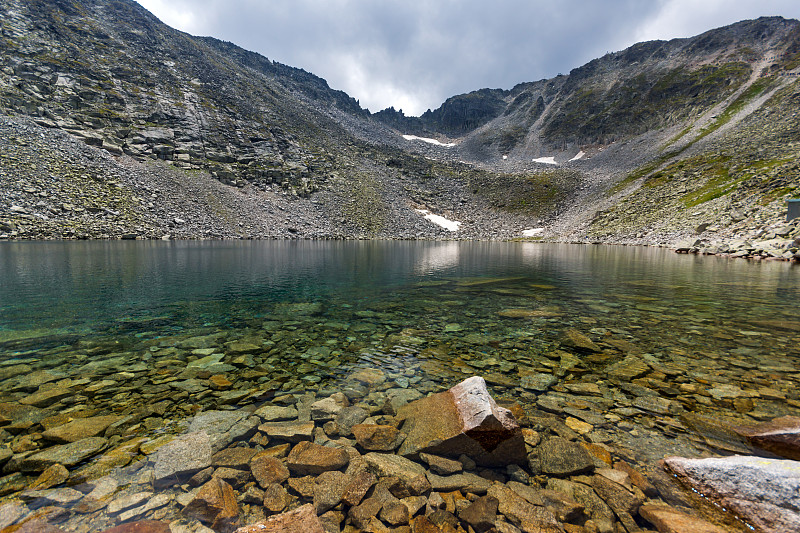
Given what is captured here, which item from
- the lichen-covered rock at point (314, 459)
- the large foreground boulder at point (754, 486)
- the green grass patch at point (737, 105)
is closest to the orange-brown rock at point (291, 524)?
the lichen-covered rock at point (314, 459)

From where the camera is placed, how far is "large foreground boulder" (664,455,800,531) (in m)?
3.25

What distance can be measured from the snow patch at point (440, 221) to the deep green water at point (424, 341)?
247 ft

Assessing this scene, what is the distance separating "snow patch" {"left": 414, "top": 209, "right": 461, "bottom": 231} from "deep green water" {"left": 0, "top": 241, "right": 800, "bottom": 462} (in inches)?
2967

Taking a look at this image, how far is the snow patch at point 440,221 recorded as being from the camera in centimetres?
9362

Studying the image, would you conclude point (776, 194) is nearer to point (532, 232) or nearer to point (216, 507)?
point (532, 232)

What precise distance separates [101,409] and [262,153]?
96.0 meters

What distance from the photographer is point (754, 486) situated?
3512 millimetres

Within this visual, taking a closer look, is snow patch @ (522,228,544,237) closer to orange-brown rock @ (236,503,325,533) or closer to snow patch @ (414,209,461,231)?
snow patch @ (414,209,461,231)

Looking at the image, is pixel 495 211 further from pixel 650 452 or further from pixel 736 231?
pixel 650 452

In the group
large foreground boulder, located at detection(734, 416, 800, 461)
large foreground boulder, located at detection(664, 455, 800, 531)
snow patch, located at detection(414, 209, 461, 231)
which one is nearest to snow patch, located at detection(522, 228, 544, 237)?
snow patch, located at detection(414, 209, 461, 231)

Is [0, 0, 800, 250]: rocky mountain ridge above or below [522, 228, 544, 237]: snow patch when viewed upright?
above

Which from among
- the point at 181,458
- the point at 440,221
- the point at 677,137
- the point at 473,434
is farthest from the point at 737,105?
the point at 181,458

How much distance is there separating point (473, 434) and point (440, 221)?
92.2 metres

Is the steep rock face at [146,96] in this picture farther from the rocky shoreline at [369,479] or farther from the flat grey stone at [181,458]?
the rocky shoreline at [369,479]
